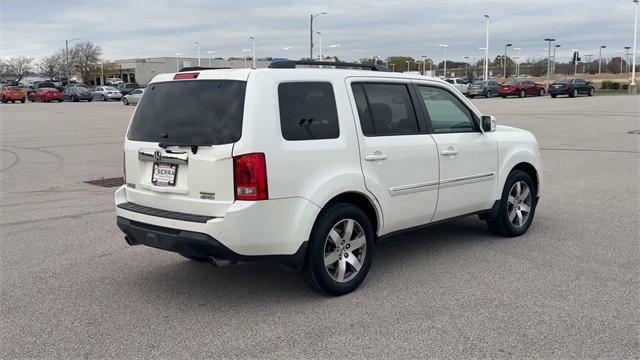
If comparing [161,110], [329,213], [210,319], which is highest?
[161,110]

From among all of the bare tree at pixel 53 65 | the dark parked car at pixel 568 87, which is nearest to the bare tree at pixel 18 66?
the bare tree at pixel 53 65

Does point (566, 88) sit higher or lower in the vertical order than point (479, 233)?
higher

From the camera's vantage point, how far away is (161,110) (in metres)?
4.99

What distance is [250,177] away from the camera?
14.2 ft

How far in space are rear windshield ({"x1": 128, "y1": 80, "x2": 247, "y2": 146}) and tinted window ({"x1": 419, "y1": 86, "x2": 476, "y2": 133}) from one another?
83.6 inches

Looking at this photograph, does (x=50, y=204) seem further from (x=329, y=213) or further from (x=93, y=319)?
(x=329, y=213)

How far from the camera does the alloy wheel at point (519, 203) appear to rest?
6812mm

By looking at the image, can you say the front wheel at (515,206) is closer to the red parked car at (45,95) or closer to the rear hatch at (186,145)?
the rear hatch at (186,145)

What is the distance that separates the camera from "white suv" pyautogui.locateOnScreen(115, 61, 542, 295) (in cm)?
440

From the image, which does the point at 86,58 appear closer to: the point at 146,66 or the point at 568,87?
the point at 146,66

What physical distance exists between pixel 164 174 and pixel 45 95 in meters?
58.8

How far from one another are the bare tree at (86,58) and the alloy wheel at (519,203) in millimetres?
112477

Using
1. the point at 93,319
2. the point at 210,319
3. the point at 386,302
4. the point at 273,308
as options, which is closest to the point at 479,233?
the point at 386,302

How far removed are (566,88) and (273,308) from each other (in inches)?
1850
